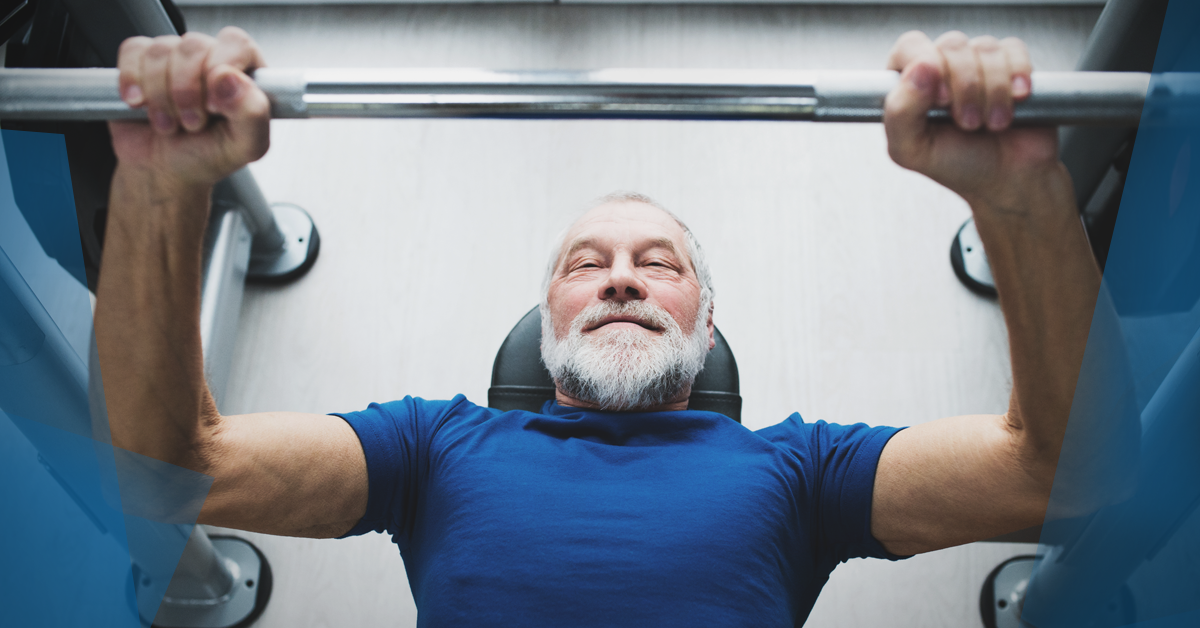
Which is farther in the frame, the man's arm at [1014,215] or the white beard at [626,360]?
the white beard at [626,360]

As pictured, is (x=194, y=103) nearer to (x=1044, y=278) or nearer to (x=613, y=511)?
(x=613, y=511)

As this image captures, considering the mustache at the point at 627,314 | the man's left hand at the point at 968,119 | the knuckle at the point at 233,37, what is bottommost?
the mustache at the point at 627,314

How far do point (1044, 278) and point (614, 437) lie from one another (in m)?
0.58

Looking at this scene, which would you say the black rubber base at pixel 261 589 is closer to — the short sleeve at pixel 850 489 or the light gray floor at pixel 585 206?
the light gray floor at pixel 585 206

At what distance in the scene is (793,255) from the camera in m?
1.71

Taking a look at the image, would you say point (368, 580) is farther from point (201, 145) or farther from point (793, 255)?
point (793, 255)

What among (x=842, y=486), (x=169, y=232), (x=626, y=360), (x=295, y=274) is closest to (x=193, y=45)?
(x=169, y=232)

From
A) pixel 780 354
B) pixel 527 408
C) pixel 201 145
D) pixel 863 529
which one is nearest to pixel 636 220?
pixel 527 408

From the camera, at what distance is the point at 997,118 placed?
69 cm

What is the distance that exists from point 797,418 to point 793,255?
688 mm

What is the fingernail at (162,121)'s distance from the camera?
72 centimetres

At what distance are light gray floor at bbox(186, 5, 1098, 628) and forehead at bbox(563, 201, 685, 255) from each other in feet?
1.21

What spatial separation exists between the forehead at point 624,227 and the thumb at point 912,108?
0.59 meters

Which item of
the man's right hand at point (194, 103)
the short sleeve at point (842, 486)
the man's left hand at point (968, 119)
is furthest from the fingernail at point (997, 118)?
the man's right hand at point (194, 103)
